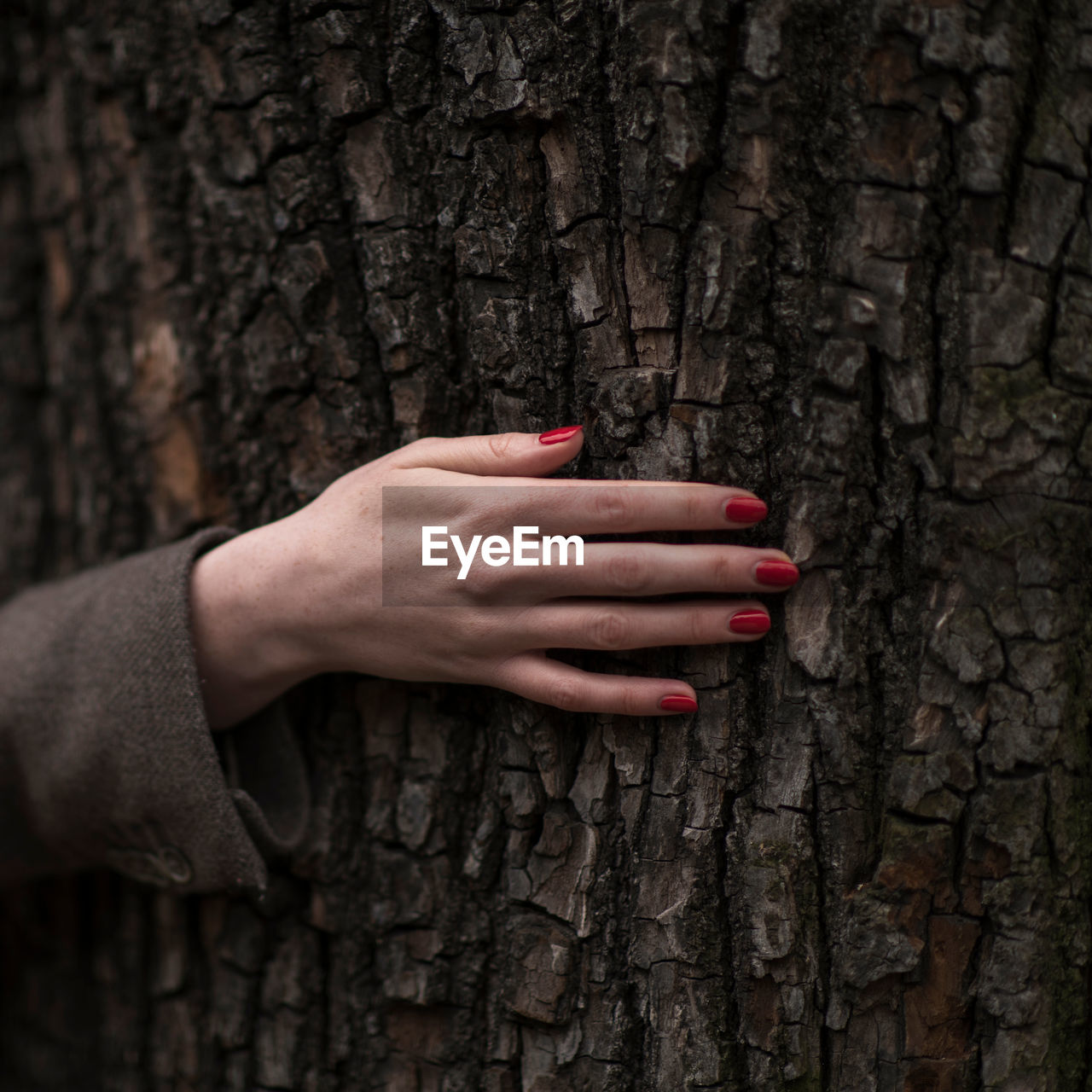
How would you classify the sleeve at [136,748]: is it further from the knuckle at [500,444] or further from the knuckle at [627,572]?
the knuckle at [627,572]

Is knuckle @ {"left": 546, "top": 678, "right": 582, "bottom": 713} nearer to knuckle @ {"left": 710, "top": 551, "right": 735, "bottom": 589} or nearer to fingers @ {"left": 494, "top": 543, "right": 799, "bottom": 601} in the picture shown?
fingers @ {"left": 494, "top": 543, "right": 799, "bottom": 601}

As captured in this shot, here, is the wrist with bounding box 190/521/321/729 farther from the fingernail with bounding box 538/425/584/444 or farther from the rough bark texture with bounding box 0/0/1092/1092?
the fingernail with bounding box 538/425/584/444

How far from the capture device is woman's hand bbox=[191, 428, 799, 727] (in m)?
A: 1.10

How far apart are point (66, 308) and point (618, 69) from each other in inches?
48.7

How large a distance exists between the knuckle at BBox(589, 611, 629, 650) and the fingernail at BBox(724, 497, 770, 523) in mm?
193

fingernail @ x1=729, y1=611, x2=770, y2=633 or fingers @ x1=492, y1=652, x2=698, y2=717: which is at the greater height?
fingernail @ x1=729, y1=611, x2=770, y2=633

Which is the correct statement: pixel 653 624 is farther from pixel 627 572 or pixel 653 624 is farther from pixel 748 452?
pixel 748 452

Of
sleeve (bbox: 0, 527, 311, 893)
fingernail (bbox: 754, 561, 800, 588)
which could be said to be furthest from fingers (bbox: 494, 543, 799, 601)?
sleeve (bbox: 0, 527, 311, 893)

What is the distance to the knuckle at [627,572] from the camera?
1090 mm

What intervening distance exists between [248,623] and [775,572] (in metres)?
0.77

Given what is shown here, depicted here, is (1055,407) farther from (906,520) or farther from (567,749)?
(567,749)

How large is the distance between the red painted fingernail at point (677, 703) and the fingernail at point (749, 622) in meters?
0.11

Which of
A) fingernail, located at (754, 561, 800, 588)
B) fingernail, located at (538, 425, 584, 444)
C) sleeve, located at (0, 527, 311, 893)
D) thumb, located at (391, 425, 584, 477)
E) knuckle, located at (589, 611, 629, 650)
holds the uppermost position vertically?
fingernail, located at (538, 425, 584, 444)

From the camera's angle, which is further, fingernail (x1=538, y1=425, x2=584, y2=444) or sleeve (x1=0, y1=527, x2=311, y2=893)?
sleeve (x1=0, y1=527, x2=311, y2=893)
